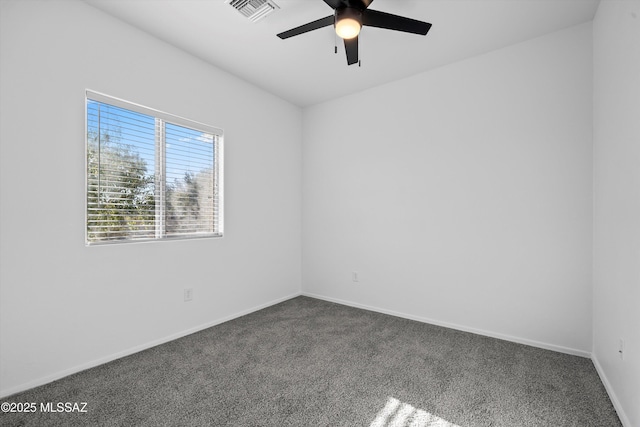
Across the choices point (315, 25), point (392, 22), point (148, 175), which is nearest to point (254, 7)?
point (315, 25)

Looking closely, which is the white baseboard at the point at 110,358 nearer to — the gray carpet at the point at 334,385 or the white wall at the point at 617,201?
the gray carpet at the point at 334,385

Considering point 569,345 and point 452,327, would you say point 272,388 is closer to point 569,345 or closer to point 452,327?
point 452,327

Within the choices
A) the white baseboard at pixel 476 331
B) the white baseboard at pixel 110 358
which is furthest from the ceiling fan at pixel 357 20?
the white baseboard at pixel 110 358

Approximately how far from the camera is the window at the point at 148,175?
2340 millimetres

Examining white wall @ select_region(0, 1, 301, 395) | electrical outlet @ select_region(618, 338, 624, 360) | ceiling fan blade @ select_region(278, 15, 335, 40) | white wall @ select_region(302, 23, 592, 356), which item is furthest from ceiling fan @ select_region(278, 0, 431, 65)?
electrical outlet @ select_region(618, 338, 624, 360)

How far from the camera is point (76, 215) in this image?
7.16ft

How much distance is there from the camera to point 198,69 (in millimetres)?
2988

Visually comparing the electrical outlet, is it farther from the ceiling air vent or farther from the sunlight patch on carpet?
the ceiling air vent

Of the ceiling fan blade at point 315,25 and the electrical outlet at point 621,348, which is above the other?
the ceiling fan blade at point 315,25

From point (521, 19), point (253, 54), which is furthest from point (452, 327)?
point (253, 54)

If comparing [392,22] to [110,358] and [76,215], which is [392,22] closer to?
[76,215]

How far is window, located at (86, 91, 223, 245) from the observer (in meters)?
2.34

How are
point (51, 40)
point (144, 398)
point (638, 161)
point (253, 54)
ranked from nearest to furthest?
point (638, 161)
point (144, 398)
point (51, 40)
point (253, 54)

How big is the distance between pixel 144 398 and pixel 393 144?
3227 mm
